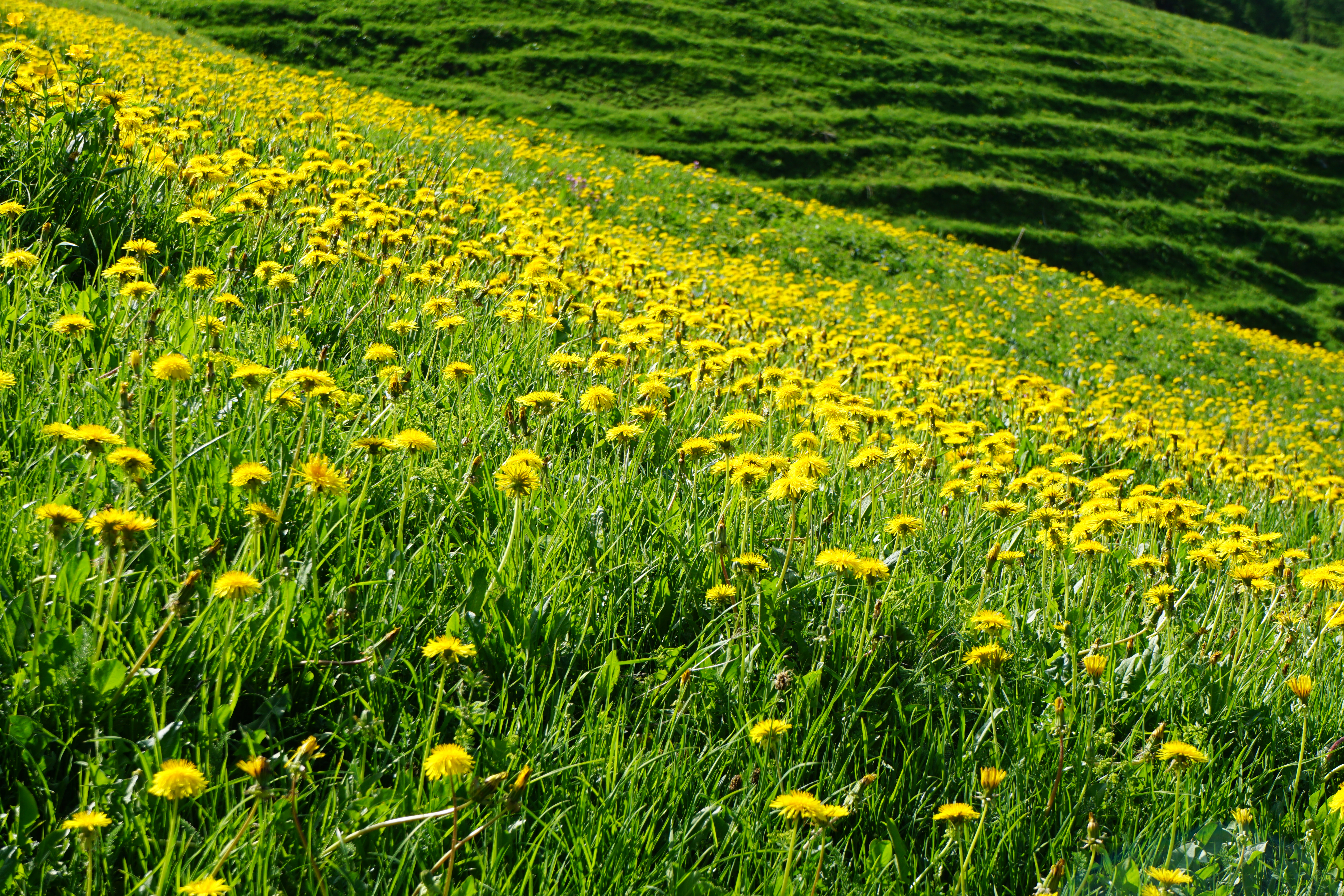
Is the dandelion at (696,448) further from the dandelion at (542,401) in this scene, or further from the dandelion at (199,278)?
the dandelion at (199,278)

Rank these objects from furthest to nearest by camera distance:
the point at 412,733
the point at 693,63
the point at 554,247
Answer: the point at 693,63
the point at 554,247
the point at 412,733

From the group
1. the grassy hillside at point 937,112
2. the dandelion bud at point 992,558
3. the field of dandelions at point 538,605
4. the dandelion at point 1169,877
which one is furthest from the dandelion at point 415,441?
the grassy hillside at point 937,112

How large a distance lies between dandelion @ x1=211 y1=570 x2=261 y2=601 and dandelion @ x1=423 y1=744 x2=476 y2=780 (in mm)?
453

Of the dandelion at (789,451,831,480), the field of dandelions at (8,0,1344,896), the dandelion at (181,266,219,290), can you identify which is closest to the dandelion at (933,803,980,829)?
the field of dandelions at (8,0,1344,896)

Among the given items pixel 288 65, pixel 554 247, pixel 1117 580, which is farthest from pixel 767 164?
pixel 1117 580

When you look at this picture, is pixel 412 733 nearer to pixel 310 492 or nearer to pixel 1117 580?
pixel 310 492

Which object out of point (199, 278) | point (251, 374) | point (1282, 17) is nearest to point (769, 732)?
point (251, 374)

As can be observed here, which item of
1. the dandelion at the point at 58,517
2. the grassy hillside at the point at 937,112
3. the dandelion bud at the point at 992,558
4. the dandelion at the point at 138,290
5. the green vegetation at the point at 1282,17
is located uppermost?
the green vegetation at the point at 1282,17

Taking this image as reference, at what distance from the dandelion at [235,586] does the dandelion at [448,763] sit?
17.8 inches

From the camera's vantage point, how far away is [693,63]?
31672 mm

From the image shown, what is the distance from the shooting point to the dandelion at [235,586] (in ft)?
5.47

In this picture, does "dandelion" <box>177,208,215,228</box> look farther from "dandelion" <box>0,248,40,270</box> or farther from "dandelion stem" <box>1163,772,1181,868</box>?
"dandelion stem" <box>1163,772,1181,868</box>

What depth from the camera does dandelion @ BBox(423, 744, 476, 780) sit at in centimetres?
150

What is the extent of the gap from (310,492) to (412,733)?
710 mm
